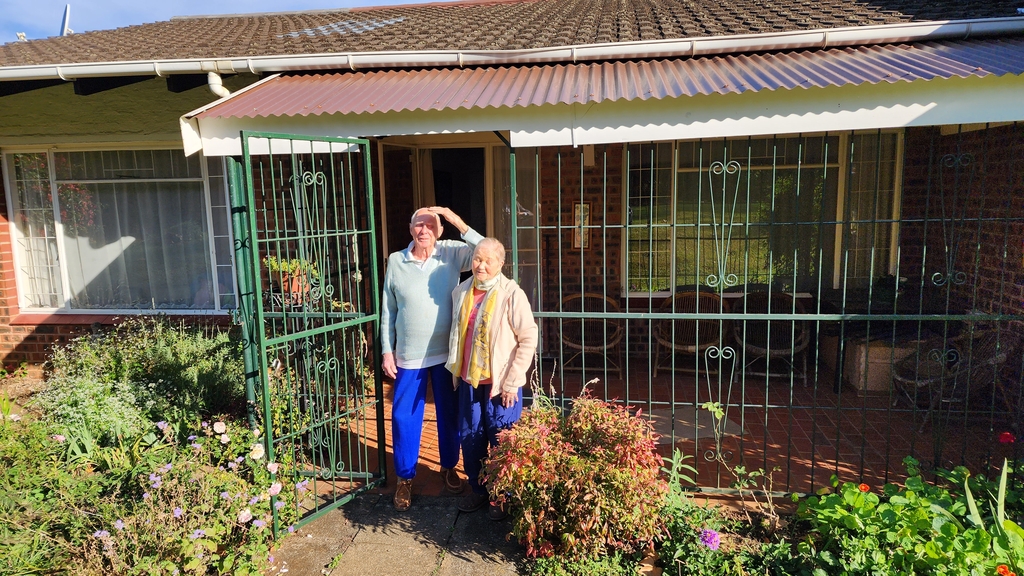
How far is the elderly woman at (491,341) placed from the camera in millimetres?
3418

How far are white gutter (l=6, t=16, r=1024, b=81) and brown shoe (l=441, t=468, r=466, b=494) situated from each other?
297 centimetres

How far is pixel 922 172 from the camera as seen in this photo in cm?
604

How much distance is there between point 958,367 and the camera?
4461 mm

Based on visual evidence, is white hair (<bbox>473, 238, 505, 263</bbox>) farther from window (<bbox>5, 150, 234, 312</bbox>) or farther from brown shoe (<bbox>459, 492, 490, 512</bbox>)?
window (<bbox>5, 150, 234, 312</bbox>)

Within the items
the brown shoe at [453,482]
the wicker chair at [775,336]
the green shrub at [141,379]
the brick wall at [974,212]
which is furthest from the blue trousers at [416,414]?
the wicker chair at [775,336]

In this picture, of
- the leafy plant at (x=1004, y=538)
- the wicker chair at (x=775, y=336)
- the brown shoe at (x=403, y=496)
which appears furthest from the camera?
the wicker chair at (x=775, y=336)

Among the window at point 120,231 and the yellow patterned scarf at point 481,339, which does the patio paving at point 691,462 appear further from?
the window at point 120,231

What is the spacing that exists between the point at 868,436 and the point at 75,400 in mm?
5801

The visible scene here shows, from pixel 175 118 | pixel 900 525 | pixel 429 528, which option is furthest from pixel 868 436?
pixel 175 118

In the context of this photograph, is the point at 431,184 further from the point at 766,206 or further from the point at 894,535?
the point at 894,535

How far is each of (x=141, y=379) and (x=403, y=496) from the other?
2.54m

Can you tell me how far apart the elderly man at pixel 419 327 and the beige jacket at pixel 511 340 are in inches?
16.7

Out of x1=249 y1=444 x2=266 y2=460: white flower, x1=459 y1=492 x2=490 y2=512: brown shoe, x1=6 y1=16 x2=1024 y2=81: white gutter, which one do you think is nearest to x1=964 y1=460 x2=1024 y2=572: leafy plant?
x1=459 y1=492 x2=490 y2=512: brown shoe

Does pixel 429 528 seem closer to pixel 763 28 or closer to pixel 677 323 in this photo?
pixel 677 323
